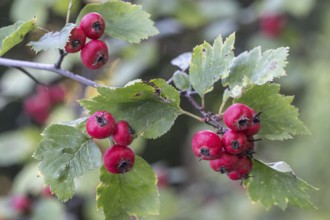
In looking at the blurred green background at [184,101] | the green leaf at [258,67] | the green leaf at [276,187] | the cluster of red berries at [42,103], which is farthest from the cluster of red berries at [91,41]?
the cluster of red berries at [42,103]

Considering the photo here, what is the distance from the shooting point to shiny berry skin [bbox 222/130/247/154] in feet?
3.36

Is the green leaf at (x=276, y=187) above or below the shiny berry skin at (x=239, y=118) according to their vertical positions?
below

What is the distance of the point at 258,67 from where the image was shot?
3.69 feet

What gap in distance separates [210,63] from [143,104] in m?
0.15

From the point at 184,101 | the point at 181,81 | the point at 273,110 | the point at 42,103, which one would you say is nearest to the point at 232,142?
the point at 273,110

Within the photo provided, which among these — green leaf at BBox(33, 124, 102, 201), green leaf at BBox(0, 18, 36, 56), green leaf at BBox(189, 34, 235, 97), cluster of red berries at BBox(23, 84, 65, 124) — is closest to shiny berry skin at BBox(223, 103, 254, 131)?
green leaf at BBox(189, 34, 235, 97)

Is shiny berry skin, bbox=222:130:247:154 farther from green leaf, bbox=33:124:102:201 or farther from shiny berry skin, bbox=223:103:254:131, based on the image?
green leaf, bbox=33:124:102:201

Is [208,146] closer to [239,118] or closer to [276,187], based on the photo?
[239,118]

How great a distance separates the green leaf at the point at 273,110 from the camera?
1.07 metres

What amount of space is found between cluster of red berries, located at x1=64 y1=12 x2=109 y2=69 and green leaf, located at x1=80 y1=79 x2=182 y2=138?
0.35 feet

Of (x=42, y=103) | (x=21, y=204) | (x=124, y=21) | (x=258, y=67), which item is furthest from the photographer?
(x=42, y=103)

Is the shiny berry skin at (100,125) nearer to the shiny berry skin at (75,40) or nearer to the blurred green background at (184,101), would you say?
the shiny berry skin at (75,40)

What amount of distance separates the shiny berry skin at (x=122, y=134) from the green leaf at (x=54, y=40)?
0.17 m

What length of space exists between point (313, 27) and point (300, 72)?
1.09 metres
